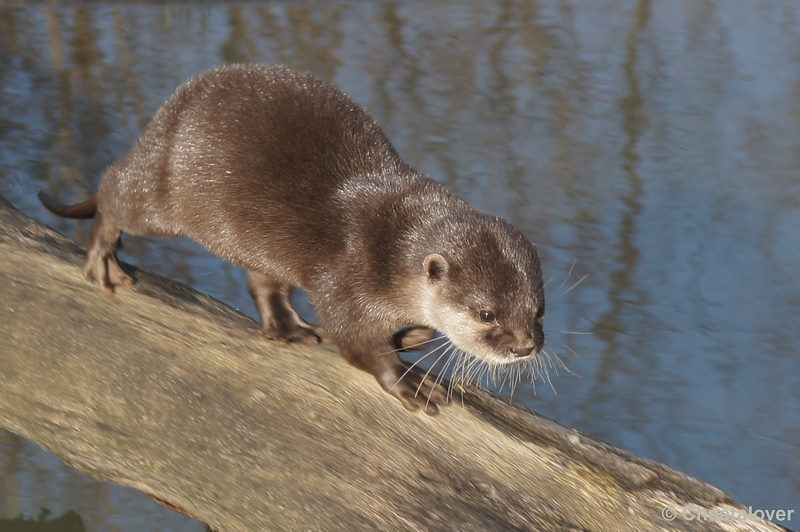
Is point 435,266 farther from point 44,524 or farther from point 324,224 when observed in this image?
point 44,524

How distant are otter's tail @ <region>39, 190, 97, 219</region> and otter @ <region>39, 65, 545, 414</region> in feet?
0.37

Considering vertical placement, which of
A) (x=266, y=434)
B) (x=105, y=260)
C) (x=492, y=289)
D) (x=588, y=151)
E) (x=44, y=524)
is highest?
(x=492, y=289)

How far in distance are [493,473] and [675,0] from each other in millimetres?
4860

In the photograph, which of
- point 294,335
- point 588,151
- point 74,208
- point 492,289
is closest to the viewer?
point 492,289

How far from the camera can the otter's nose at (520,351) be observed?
2.21 meters

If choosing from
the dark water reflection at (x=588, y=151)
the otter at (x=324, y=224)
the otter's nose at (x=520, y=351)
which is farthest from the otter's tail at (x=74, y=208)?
the otter's nose at (x=520, y=351)

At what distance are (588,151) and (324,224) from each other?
255cm

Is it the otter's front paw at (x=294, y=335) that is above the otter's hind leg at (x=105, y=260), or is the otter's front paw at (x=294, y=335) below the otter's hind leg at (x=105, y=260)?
below

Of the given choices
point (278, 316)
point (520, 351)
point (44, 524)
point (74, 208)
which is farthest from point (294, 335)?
point (44, 524)

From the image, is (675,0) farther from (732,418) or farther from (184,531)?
(184,531)

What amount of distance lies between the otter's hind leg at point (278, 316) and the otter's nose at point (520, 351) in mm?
524

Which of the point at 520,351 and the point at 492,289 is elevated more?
the point at 492,289

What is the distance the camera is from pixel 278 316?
255 centimetres

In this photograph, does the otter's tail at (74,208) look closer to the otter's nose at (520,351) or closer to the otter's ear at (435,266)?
the otter's ear at (435,266)
